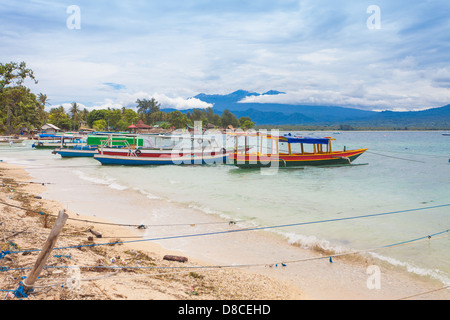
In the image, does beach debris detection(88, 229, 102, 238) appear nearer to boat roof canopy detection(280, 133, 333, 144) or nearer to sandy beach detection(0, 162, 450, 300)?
sandy beach detection(0, 162, 450, 300)

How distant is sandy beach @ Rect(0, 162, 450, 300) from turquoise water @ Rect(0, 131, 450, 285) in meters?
1.12

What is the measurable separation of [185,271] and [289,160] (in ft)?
70.2

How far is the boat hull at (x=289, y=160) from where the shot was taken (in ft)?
83.0

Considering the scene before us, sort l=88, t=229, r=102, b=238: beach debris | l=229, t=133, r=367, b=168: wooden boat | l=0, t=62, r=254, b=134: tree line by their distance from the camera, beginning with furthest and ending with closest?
l=0, t=62, r=254, b=134: tree line < l=229, t=133, r=367, b=168: wooden boat < l=88, t=229, r=102, b=238: beach debris

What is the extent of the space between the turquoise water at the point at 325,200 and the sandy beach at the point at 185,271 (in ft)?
3.68

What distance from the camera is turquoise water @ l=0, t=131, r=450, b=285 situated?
27.9 feet

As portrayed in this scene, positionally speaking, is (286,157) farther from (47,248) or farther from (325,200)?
(47,248)

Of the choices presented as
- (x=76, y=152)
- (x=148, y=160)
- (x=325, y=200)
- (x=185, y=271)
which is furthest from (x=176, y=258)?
(x=76, y=152)

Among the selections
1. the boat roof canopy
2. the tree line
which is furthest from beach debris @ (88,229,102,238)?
the tree line

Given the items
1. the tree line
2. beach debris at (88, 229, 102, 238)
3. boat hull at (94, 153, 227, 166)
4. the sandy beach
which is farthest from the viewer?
the tree line

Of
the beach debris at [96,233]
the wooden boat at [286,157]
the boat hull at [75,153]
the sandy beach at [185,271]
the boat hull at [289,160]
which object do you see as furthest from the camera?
the boat hull at [75,153]

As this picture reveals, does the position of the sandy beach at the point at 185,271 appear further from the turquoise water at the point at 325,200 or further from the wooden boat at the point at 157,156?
the wooden boat at the point at 157,156

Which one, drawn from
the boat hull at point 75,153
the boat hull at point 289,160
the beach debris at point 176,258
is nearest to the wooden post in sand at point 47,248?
the beach debris at point 176,258
